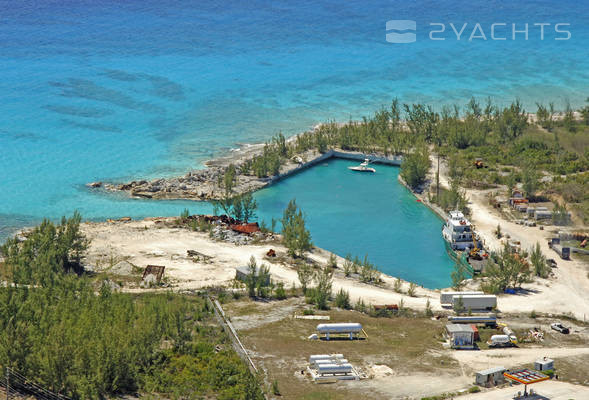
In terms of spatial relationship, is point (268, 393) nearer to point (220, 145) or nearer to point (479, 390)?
point (479, 390)

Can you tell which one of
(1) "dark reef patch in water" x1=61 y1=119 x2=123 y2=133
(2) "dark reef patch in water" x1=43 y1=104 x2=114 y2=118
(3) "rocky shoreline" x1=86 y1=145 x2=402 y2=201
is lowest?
(3) "rocky shoreline" x1=86 y1=145 x2=402 y2=201

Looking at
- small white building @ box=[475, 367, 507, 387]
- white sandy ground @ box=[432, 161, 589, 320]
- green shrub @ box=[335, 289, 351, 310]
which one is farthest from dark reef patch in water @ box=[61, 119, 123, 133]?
small white building @ box=[475, 367, 507, 387]

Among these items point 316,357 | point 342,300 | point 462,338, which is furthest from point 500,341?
point 316,357

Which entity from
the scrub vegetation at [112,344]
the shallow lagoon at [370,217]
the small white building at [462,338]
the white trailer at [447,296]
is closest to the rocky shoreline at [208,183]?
the shallow lagoon at [370,217]

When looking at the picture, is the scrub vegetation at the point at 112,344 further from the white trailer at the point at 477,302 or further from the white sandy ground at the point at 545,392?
the white trailer at the point at 477,302

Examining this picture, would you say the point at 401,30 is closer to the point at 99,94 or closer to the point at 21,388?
A: the point at 99,94

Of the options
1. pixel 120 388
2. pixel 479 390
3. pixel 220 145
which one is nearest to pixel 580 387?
pixel 479 390

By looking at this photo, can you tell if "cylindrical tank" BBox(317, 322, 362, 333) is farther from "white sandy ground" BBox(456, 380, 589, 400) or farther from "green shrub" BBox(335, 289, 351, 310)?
"white sandy ground" BBox(456, 380, 589, 400)
